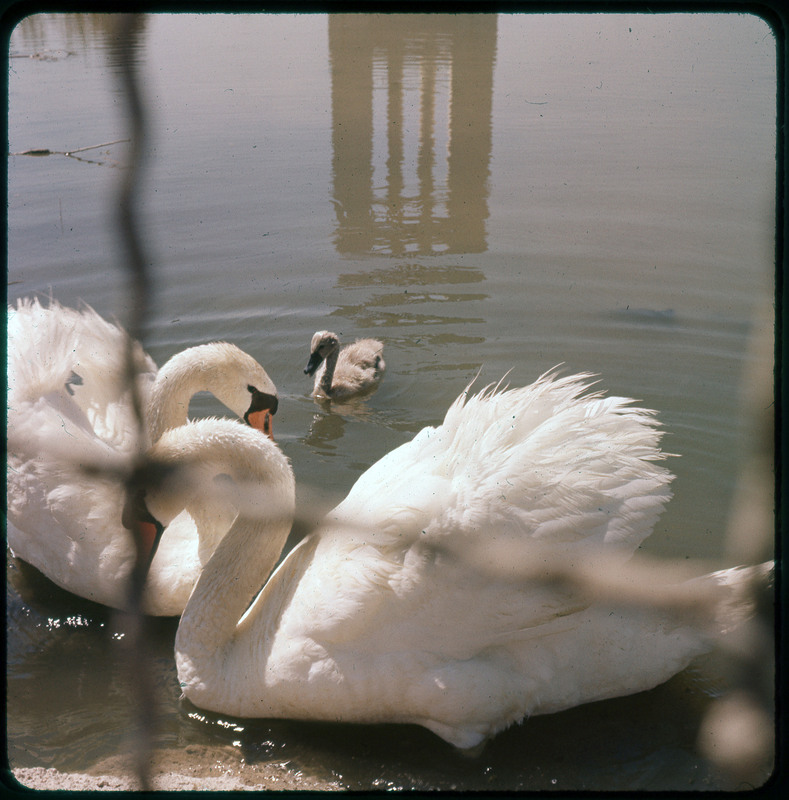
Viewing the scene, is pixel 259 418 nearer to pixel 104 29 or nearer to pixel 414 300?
pixel 104 29

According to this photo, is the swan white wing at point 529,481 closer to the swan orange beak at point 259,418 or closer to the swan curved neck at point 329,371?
the swan orange beak at point 259,418

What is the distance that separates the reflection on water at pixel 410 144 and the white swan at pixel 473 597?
177 inches

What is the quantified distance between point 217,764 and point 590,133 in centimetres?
957

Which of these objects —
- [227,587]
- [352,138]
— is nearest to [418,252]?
[352,138]

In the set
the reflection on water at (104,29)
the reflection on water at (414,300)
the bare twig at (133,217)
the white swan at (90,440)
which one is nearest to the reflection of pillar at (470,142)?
the reflection on water at (414,300)

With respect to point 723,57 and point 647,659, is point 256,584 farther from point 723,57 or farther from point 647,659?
point 723,57

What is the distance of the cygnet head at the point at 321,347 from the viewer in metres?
6.22

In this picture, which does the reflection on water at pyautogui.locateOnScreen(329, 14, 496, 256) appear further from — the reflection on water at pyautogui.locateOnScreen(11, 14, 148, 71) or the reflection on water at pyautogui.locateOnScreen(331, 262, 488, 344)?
the reflection on water at pyautogui.locateOnScreen(11, 14, 148, 71)

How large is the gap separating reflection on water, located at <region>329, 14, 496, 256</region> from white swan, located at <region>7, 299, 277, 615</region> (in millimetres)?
3337

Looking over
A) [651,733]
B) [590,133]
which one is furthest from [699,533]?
[590,133]

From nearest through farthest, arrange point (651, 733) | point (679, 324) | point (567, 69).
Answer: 1. point (651, 733)
2. point (679, 324)
3. point (567, 69)

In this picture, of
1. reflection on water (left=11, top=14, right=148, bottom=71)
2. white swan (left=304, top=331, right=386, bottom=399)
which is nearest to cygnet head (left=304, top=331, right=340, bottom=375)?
white swan (left=304, top=331, right=386, bottom=399)

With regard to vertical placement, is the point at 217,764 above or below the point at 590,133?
below

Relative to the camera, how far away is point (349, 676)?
302 cm
